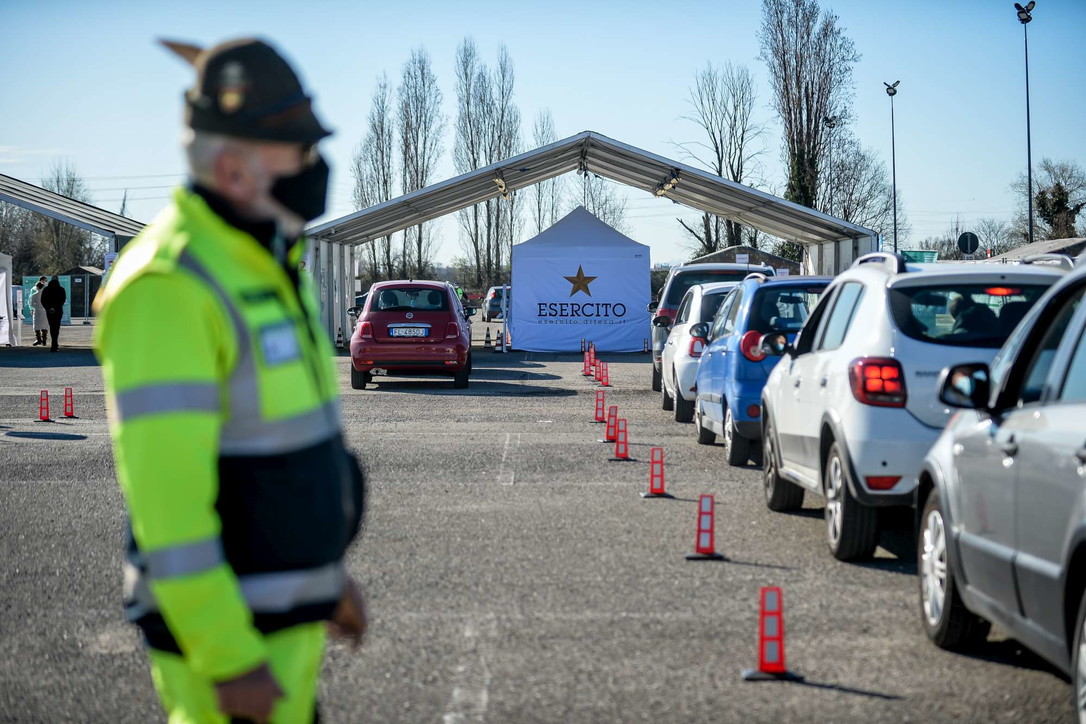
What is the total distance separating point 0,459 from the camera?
43.7 ft

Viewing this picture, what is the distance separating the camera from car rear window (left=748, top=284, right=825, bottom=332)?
12.3 metres

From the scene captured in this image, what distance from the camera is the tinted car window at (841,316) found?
8.52 metres

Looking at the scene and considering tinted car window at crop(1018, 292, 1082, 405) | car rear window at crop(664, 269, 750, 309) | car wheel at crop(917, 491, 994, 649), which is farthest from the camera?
car rear window at crop(664, 269, 750, 309)

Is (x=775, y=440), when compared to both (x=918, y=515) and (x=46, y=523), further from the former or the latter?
(x=46, y=523)

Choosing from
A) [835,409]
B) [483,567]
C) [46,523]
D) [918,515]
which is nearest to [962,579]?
[918,515]

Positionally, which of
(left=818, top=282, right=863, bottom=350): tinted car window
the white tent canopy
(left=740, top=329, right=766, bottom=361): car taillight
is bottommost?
(left=740, top=329, right=766, bottom=361): car taillight

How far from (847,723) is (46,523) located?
6.49 meters

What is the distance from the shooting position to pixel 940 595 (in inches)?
239

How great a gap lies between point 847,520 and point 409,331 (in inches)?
583

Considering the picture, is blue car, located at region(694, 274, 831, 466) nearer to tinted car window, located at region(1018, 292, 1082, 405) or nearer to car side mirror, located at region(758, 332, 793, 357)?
car side mirror, located at region(758, 332, 793, 357)

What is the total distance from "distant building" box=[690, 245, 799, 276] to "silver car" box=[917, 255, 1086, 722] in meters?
53.3

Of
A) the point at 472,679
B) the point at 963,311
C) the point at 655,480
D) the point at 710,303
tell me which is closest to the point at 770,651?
the point at 472,679

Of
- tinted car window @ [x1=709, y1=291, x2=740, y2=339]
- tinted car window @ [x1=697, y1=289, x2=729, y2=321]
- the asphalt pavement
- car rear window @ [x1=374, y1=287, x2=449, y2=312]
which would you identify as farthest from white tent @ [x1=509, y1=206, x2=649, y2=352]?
the asphalt pavement

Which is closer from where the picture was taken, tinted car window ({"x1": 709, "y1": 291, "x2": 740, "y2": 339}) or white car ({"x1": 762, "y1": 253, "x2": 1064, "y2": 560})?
white car ({"x1": 762, "y1": 253, "x2": 1064, "y2": 560})
